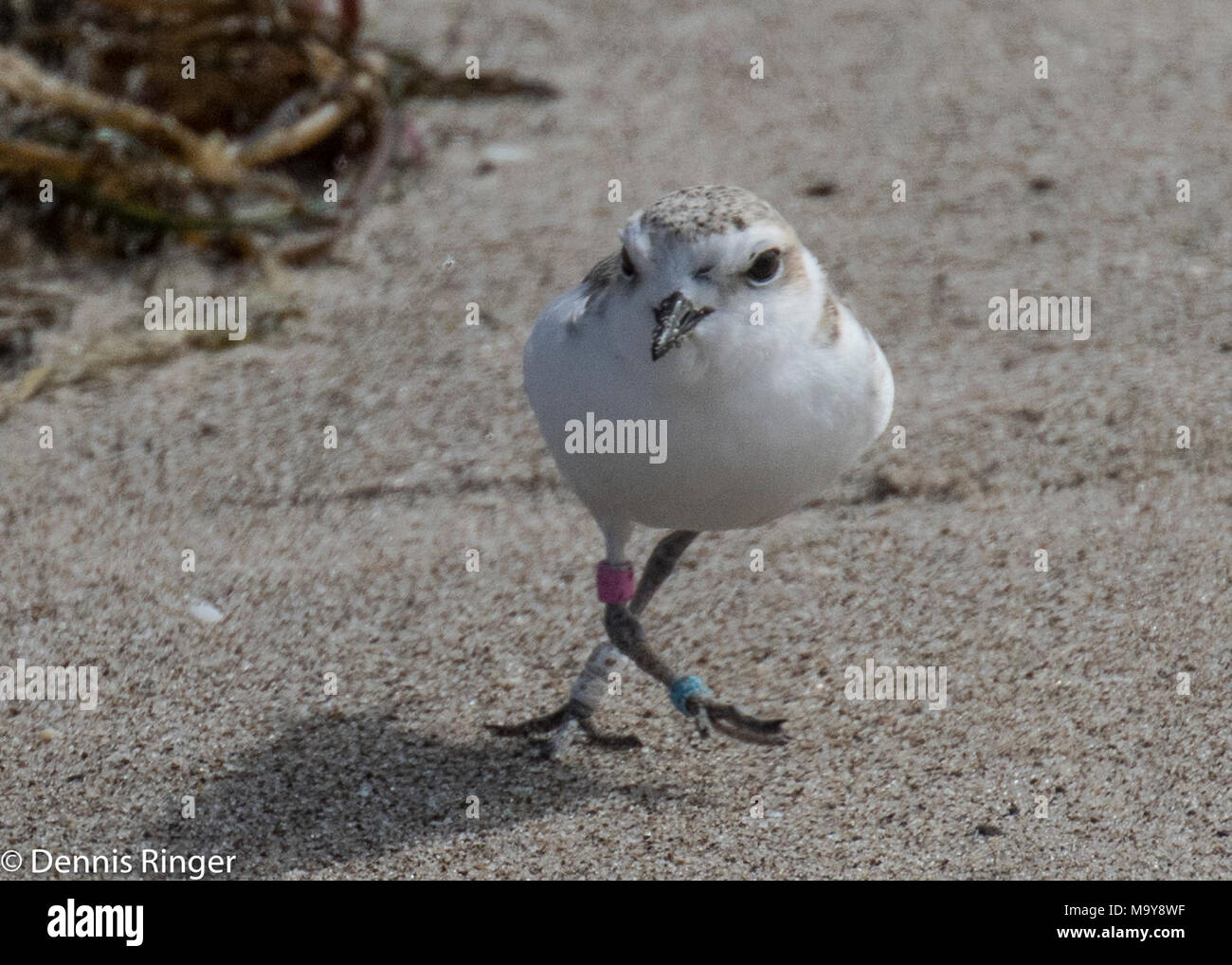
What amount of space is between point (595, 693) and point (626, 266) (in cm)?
101

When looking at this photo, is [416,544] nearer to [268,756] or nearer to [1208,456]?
[268,756]

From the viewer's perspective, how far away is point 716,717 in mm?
3273

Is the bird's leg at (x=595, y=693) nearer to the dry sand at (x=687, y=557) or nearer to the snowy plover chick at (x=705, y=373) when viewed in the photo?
the dry sand at (x=687, y=557)

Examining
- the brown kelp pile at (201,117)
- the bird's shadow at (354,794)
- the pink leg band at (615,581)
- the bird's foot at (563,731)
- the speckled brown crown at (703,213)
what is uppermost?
the brown kelp pile at (201,117)

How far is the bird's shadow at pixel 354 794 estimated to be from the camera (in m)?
3.11

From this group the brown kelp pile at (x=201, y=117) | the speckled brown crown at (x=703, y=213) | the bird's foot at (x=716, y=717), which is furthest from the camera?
the brown kelp pile at (x=201, y=117)

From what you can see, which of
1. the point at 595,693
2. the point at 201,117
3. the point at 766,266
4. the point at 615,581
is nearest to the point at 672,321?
the point at 766,266

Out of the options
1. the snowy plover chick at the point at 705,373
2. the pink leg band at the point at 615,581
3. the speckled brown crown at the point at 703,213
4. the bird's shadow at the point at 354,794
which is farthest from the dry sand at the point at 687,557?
the speckled brown crown at the point at 703,213

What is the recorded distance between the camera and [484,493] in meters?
4.23

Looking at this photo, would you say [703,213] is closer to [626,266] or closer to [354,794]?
[626,266]

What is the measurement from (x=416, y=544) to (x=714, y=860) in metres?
1.33

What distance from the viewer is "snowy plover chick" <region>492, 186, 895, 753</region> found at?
273 cm

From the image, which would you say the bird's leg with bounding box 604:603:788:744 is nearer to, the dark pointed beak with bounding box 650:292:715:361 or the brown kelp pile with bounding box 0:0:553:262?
the dark pointed beak with bounding box 650:292:715:361

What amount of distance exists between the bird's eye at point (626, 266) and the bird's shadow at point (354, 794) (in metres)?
1.07
